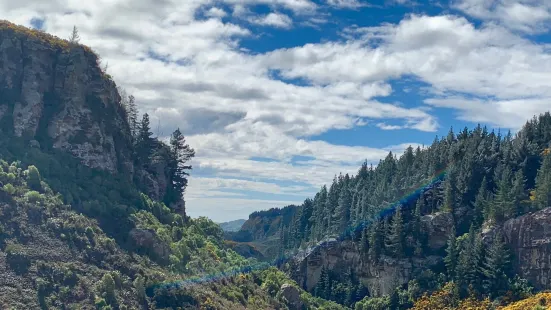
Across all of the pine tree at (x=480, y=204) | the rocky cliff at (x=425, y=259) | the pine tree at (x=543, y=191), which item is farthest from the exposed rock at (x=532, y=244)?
the pine tree at (x=480, y=204)

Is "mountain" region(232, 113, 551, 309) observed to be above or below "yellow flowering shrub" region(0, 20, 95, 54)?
below

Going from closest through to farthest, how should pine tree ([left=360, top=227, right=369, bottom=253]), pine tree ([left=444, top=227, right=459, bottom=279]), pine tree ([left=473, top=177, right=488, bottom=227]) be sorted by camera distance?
pine tree ([left=444, top=227, right=459, bottom=279]) → pine tree ([left=473, top=177, right=488, bottom=227]) → pine tree ([left=360, top=227, right=369, bottom=253])

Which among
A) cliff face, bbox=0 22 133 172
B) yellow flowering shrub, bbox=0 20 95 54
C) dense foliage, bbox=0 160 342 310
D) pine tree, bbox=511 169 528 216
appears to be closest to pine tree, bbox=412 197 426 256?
pine tree, bbox=511 169 528 216

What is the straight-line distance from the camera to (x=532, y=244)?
72.8 meters

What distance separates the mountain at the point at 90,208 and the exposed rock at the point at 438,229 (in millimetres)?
18251

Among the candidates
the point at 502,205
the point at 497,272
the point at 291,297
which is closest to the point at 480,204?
the point at 502,205

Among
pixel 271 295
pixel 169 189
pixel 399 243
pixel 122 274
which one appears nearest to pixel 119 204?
pixel 122 274

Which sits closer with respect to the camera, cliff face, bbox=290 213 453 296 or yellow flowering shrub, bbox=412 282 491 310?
yellow flowering shrub, bbox=412 282 491 310

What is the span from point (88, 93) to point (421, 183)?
5646cm

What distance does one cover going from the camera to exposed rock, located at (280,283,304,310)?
80000 millimetres

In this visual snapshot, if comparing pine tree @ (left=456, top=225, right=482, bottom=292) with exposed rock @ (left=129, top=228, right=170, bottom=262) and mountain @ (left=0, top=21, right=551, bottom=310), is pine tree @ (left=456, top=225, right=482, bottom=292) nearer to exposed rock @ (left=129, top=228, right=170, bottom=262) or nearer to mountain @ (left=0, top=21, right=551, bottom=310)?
mountain @ (left=0, top=21, right=551, bottom=310)

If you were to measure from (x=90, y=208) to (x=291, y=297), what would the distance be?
3177cm

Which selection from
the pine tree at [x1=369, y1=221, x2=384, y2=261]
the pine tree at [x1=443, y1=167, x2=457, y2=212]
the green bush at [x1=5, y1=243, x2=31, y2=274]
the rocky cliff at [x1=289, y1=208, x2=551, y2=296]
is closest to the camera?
the green bush at [x1=5, y1=243, x2=31, y2=274]

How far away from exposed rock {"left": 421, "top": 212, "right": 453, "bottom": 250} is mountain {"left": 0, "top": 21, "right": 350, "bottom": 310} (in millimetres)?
18251
